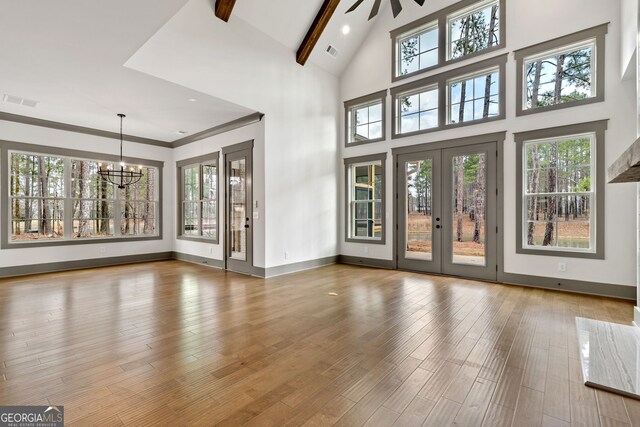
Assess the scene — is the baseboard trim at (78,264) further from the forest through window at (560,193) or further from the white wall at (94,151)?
the forest through window at (560,193)

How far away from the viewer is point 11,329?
10.5ft

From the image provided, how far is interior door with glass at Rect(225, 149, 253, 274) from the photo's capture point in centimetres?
609

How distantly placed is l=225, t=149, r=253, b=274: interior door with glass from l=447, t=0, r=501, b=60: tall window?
15.1 ft

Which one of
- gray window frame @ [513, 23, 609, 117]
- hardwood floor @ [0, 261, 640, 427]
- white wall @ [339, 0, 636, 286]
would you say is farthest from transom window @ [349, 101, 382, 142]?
hardwood floor @ [0, 261, 640, 427]

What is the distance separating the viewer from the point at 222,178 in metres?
6.75

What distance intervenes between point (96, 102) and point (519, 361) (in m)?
6.94

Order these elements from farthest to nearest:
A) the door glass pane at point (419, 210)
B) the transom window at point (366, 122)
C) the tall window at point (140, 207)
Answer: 1. the tall window at point (140, 207)
2. the transom window at point (366, 122)
3. the door glass pane at point (419, 210)

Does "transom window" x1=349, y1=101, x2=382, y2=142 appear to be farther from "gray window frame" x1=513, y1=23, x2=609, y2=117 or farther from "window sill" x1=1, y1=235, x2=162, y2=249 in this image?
"window sill" x1=1, y1=235, x2=162, y2=249

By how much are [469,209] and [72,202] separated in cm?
825

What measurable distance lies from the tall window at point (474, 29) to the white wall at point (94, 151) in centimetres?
726

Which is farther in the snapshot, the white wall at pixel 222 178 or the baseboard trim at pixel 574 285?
the white wall at pixel 222 178

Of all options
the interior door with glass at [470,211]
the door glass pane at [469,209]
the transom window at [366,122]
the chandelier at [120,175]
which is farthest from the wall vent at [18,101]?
the door glass pane at [469,209]

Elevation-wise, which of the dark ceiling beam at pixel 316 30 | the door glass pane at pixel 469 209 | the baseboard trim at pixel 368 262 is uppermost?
the dark ceiling beam at pixel 316 30

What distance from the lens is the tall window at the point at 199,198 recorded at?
23.4ft
